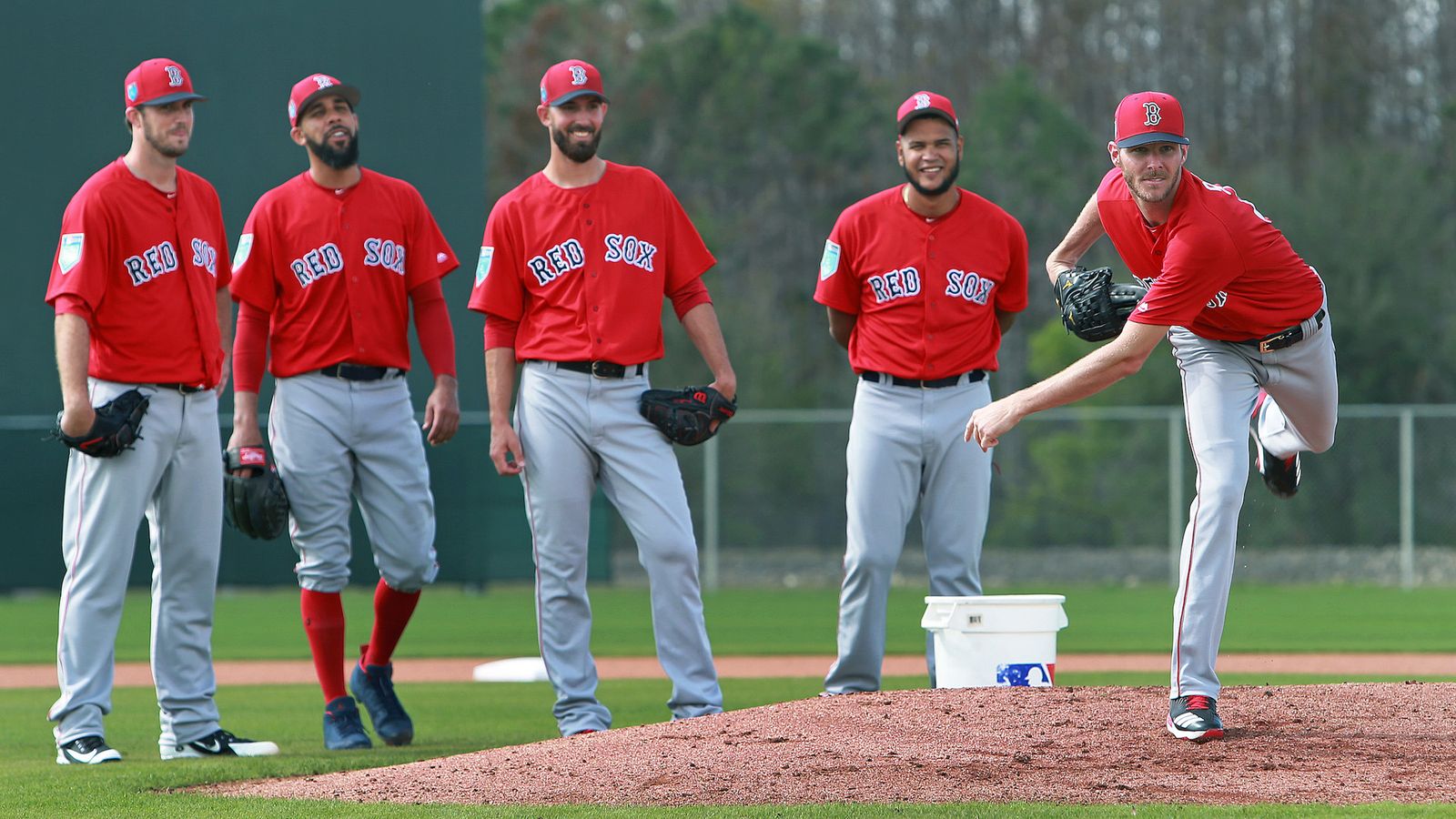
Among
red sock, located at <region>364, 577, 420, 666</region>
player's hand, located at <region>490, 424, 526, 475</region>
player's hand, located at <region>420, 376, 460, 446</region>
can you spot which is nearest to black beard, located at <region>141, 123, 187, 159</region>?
player's hand, located at <region>420, 376, 460, 446</region>

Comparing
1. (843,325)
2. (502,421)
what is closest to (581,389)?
(502,421)

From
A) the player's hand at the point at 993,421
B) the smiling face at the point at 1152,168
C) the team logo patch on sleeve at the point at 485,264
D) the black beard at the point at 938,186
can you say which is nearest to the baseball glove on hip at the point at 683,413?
the team logo patch on sleeve at the point at 485,264

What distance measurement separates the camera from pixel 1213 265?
5020mm

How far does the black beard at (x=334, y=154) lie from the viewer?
21.1ft

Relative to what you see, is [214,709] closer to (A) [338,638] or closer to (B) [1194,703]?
(A) [338,638]

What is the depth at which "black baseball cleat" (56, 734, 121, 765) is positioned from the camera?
5.79m

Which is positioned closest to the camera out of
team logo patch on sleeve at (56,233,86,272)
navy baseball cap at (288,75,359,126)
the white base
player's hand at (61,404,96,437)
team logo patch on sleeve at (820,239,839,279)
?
player's hand at (61,404,96,437)

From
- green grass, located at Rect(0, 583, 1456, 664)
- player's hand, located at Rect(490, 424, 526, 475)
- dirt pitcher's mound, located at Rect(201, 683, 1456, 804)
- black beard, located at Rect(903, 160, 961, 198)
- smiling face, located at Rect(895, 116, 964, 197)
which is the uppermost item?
smiling face, located at Rect(895, 116, 964, 197)

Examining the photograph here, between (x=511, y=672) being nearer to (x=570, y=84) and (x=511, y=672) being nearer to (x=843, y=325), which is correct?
(x=843, y=325)

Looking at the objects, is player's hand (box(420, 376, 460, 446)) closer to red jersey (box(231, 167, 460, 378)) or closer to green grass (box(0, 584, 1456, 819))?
red jersey (box(231, 167, 460, 378))

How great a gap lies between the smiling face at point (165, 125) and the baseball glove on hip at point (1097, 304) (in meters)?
3.16

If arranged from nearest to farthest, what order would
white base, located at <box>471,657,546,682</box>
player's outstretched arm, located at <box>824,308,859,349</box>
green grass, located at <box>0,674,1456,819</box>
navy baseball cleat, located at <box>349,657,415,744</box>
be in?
green grass, located at <box>0,674,1456,819</box> < navy baseball cleat, located at <box>349,657,415,744</box> < player's outstretched arm, located at <box>824,308,859,349</box> < white base, located at <box>471,657,546,682</box>

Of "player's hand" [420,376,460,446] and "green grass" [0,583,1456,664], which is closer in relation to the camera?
"player's hand" [420,376,460,446]

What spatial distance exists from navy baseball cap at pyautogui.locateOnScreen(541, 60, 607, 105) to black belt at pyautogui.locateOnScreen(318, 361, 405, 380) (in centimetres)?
126
